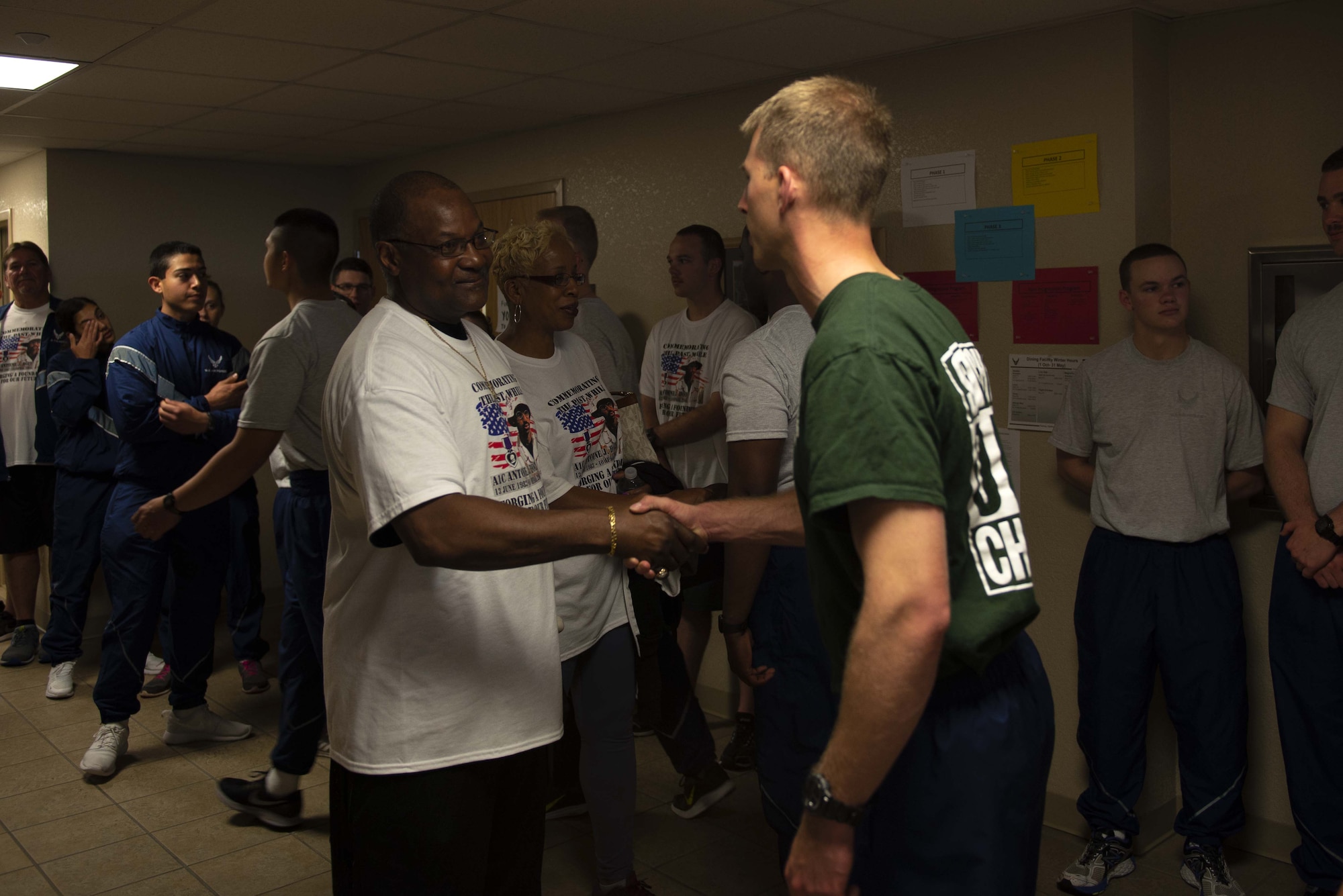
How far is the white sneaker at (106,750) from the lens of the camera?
140 inches

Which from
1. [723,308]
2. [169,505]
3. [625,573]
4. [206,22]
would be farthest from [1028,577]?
[206,22]

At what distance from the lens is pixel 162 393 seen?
12.2ft

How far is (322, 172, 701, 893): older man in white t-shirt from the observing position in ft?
5.10

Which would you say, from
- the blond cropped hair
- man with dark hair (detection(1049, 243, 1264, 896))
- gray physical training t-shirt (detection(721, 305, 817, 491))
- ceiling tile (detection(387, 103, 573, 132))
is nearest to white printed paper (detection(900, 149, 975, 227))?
man with dark hair (detection(1049, 243, 1264, 896))

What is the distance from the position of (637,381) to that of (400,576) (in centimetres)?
269

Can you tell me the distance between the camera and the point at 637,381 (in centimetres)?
431

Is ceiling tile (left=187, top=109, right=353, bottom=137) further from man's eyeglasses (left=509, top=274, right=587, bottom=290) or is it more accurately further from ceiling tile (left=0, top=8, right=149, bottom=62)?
man's eyeglasses (left=509, top=274, right=587, bottom=290)

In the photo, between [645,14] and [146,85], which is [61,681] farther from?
[645,14]

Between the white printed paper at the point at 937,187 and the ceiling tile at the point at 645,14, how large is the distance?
0.76m

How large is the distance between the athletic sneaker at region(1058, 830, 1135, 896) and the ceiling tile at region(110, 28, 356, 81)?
327cm

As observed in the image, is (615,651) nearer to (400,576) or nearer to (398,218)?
(400,576)

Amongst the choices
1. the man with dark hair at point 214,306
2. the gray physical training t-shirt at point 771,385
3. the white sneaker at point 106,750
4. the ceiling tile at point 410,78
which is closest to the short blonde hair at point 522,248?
the gray physical training t-shirt at point 771,385

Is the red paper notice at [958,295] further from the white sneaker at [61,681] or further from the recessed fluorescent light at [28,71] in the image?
the white sneaker at [61,681]

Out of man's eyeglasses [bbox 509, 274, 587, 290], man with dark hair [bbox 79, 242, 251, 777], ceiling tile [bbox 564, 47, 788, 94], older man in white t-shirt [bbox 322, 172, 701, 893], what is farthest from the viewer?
man with dark hair [bbox 79, 242, 251, 777]
